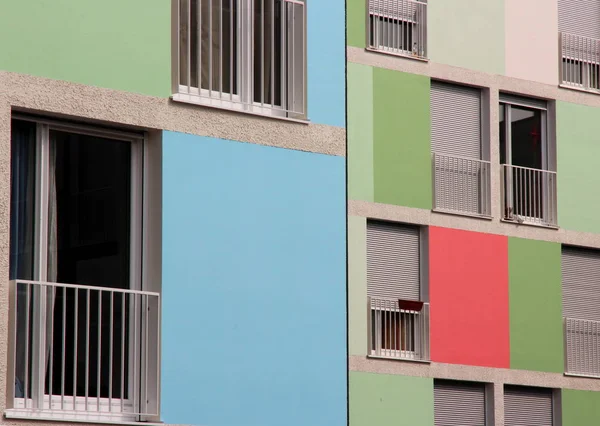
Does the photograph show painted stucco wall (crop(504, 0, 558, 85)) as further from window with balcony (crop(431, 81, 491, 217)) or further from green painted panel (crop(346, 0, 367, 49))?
green painted panel (crop(346, 0, 367, 49))

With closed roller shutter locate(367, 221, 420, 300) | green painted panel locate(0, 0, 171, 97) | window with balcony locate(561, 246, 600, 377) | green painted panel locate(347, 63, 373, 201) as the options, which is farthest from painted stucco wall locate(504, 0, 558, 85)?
green painted panel locate(0, 0, 171, 97)

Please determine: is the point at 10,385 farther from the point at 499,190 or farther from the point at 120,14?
the point at 499,190

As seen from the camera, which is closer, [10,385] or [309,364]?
[10,385]

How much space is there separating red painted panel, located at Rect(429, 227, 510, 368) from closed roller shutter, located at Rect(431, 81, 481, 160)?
1.34 m

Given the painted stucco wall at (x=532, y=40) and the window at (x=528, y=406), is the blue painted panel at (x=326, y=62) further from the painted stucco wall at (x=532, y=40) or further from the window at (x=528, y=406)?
the window at (x=528, y=406)

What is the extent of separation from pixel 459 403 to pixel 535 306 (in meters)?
1.97

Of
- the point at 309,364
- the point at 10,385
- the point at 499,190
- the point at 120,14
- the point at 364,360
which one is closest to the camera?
the point at 10,385

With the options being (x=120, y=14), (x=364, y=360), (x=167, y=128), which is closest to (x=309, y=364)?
(x=364, y=360)

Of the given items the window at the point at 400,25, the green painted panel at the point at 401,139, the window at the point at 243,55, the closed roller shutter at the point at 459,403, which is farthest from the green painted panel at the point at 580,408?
the window at the point at 243,55

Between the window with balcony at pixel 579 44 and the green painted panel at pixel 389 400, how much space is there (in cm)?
579

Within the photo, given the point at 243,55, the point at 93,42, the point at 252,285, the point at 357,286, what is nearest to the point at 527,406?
the point at 357,286

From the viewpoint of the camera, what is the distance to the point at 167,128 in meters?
16.3

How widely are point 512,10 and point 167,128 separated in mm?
7783

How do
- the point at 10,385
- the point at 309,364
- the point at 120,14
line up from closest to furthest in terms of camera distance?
the point at 10,385 → the point at 120,14 → the point at 309,364
